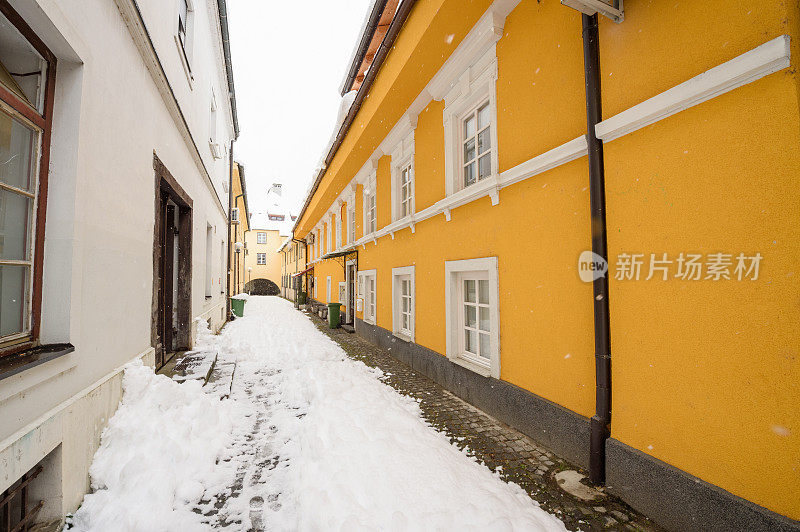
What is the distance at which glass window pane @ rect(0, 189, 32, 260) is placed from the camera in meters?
2.05

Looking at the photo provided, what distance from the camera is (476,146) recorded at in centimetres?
528

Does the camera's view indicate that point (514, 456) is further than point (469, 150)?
No

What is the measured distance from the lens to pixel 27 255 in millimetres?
2236

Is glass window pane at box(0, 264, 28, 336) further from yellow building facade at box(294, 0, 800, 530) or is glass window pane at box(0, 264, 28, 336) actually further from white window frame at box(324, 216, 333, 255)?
white window frame at box(324, 216, 333, 255)

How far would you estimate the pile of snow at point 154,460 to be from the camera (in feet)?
8.04

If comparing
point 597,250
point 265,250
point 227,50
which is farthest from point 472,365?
point 265,250

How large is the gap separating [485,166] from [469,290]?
207 cm

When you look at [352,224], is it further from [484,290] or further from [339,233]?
[484,290]

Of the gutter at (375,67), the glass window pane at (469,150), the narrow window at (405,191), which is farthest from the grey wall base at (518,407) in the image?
the gutter at (375,67)

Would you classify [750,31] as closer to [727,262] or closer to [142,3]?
[727,262]

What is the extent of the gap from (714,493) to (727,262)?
1.59 meters

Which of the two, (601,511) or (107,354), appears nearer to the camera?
(601,511)

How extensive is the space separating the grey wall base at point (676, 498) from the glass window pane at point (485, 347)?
221 centimetres

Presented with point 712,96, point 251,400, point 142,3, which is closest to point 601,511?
point 712,96
